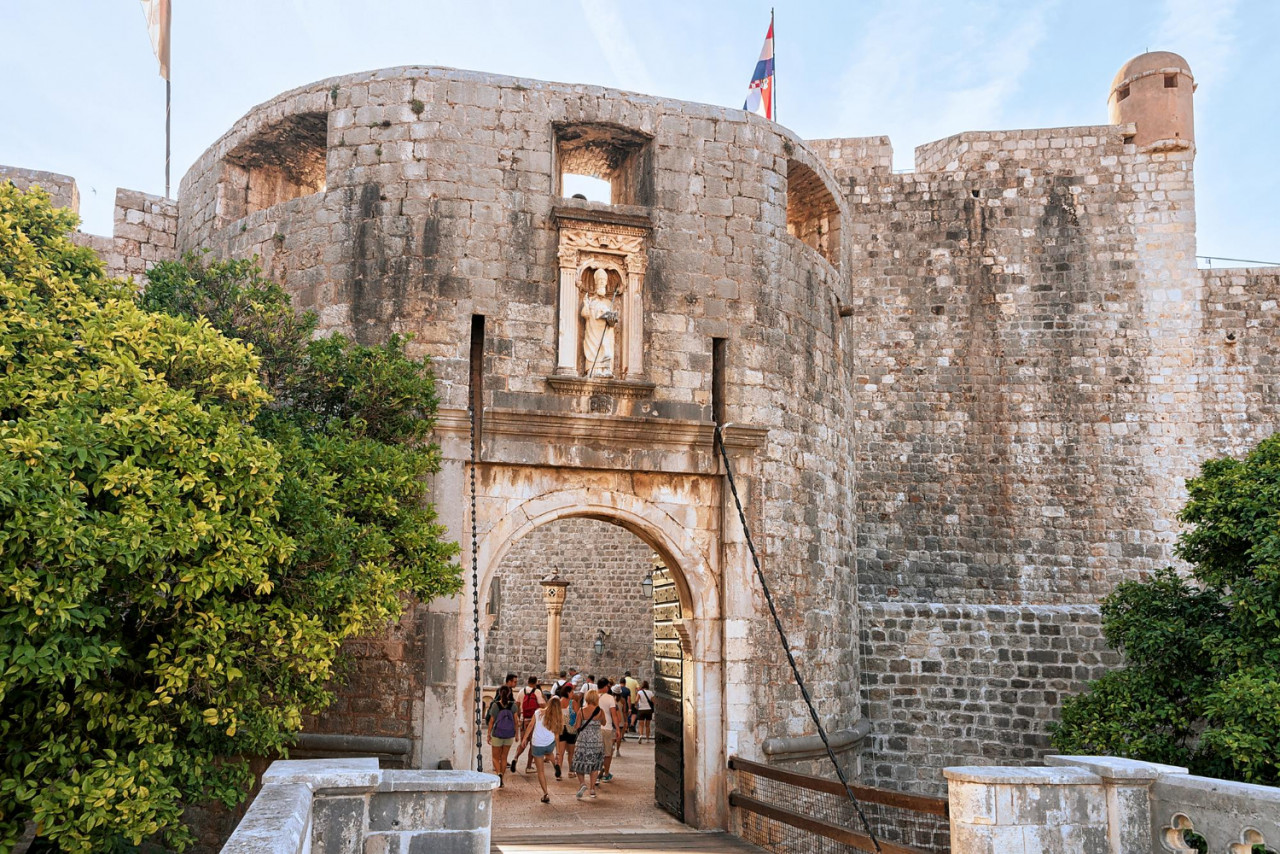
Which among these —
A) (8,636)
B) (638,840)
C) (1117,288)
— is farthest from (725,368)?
(1117,288)

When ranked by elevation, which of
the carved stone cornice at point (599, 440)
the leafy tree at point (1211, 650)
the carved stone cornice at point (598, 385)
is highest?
the carved stone cornice at point (598, 385)

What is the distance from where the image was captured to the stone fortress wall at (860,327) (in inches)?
382

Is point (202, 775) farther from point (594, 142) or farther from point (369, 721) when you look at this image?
point (594, 142)

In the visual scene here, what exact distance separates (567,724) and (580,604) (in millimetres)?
6944

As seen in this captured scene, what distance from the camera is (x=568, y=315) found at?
9.79 meters

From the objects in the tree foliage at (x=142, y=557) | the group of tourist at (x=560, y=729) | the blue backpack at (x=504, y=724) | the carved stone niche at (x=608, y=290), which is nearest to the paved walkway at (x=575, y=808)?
the group of tourist at (x=560, y=729)

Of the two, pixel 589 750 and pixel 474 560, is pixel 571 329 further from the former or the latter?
pixel 589 750

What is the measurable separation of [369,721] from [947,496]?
9557 millimetres

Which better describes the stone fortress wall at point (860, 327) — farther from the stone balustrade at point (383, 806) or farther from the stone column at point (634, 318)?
the stone balustrade at point (383, 806)

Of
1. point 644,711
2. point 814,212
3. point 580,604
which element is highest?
point 814,212

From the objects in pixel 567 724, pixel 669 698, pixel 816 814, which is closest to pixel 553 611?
pixel 567 724

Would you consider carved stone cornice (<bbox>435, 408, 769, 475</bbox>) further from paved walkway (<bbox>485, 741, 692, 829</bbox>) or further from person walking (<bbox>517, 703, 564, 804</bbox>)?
person walking (<bbox>517, 703, 564, 804</bbox>)

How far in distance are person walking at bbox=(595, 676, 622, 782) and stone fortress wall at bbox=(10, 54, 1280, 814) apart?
289 cm

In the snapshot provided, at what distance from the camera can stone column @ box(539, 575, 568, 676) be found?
65.9ft
